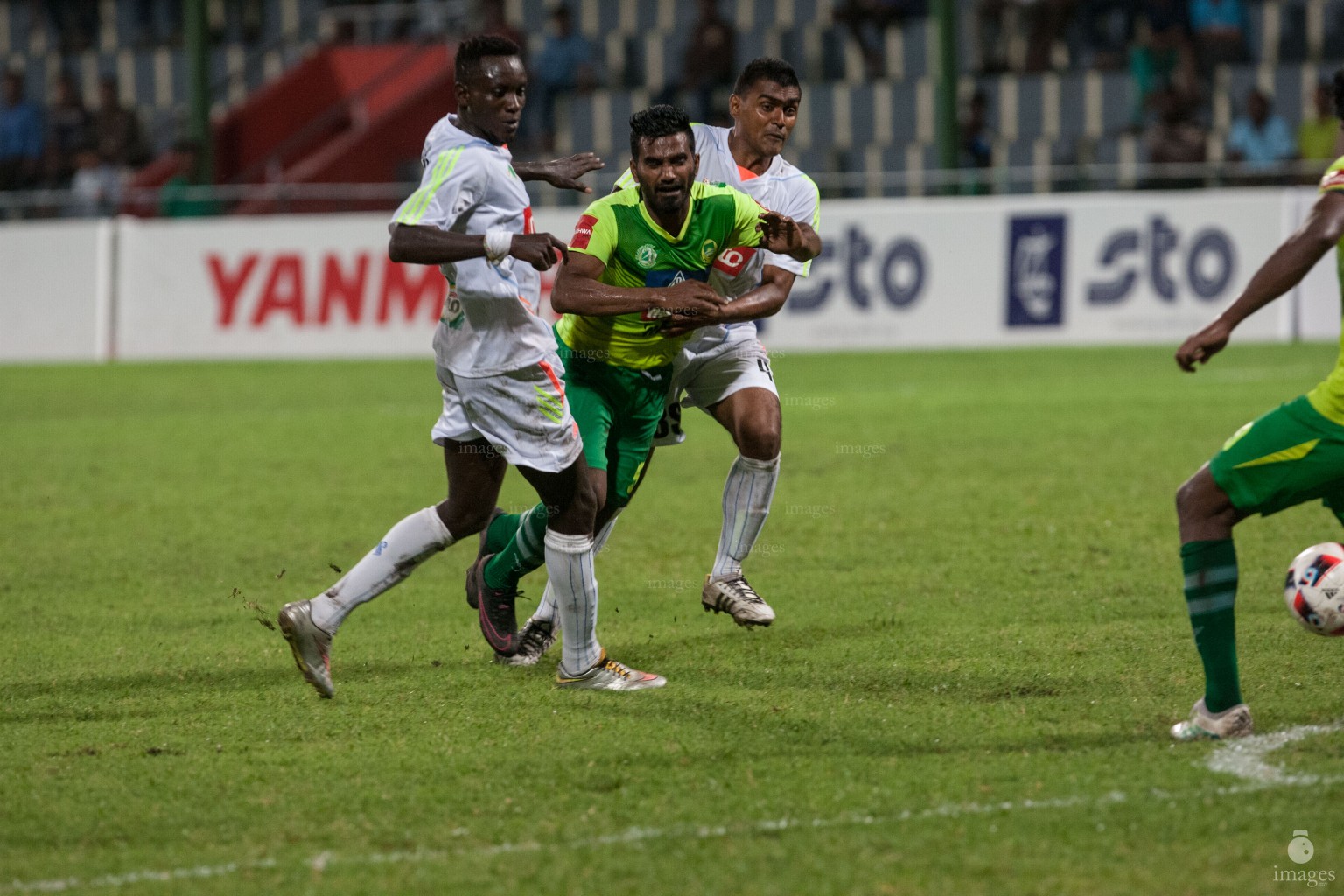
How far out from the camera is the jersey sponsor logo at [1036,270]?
17844mm

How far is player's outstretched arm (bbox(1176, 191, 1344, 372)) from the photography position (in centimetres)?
425

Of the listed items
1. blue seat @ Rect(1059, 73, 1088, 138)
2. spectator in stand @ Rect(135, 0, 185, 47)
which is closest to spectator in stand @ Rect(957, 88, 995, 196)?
blue seat @ Rect(1059, 73, 1088, 138)

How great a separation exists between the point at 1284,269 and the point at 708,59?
18.5 m

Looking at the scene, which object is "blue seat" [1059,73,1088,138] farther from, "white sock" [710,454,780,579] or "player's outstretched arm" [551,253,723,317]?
"player's outstretched arm" [551,253,723,317]

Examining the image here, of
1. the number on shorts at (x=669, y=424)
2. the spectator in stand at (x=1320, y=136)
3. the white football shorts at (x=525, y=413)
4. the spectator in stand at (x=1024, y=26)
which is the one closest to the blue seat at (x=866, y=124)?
the spectator in stand at (x=1024, y=26)

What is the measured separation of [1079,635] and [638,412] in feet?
5.81

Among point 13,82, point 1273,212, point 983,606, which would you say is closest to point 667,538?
point 983,606

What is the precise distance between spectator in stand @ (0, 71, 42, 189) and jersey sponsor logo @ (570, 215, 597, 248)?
2031cm

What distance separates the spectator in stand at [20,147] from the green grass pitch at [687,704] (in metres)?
14.2

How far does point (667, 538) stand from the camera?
340 inches

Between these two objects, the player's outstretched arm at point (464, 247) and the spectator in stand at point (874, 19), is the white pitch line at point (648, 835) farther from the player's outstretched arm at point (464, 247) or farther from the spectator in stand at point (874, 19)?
the spectator in stand at point (874, 19)

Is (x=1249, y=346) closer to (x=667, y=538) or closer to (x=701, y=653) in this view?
(x=667, y=538)

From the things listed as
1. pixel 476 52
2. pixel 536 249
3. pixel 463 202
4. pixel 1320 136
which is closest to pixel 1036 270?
pixel 1320 136

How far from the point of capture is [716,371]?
264 inches
